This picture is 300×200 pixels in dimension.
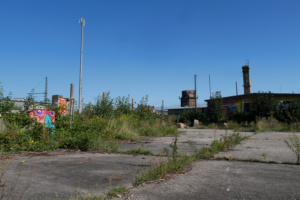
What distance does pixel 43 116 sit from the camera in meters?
9.39

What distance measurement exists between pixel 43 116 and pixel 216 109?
25120 millimetres

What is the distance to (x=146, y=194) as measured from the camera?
3.34 m

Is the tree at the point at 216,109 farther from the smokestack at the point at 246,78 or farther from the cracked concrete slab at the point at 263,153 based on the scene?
the cracked concrete slab at the point at 263,153

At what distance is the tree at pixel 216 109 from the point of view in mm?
30922

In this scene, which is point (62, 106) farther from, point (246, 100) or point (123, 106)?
point (246, 100)

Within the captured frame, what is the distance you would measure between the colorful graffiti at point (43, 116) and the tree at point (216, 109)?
2477 centimetres

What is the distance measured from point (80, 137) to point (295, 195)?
6.51 metres

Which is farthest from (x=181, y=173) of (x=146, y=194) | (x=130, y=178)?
(x=146, y=194)

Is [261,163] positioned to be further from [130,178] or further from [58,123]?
[58,123]

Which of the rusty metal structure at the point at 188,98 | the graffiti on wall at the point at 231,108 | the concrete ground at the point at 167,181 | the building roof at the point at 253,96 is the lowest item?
the concrete ground at the point at 167,181

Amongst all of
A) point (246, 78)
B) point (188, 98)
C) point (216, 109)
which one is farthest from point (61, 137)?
point (188, 98)

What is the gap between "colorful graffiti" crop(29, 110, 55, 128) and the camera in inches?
364

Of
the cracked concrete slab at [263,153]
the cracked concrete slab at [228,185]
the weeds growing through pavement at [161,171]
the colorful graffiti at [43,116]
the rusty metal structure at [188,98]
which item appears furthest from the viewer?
the rusty metal structure at [188,98]

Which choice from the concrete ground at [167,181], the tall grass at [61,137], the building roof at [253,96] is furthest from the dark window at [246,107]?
the concrete ground at [167,181]
